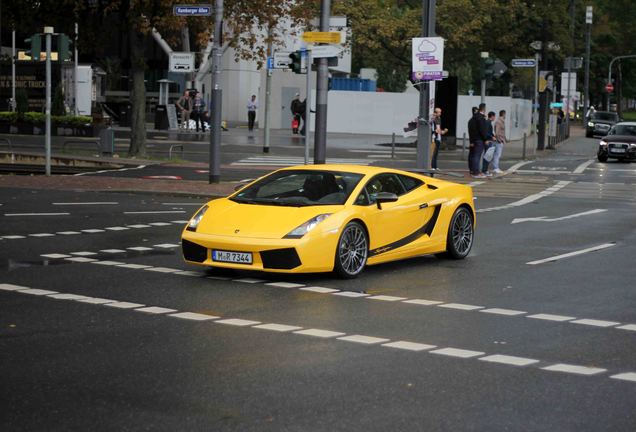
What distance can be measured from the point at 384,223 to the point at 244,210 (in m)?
1.65

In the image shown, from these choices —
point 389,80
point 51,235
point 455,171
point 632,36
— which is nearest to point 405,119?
point 455,171

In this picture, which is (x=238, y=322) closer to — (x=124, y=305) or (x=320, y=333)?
(x=320, y=333)

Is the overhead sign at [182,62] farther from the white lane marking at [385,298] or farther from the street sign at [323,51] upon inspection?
the white lane marking at [385,298]

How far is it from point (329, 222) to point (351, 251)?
52 cm

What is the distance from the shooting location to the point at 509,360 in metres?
8.82

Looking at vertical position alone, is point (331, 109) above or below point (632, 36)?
below

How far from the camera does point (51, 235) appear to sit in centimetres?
1669

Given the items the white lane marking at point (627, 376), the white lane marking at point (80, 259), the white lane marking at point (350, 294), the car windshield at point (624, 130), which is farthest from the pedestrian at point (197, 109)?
the white lane marking at point (627, 376)

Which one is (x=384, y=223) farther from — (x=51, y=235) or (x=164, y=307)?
(x=51, y=235)

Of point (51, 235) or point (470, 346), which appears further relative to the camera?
point (51, 235)

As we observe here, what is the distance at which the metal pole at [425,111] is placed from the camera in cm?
3003

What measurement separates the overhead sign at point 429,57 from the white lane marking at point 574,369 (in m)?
20.5

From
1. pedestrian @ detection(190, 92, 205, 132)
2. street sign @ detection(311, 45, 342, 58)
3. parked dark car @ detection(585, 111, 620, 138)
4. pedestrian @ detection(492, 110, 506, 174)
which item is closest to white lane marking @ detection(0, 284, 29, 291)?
street sign @ detection(311, 45, 342, 58)

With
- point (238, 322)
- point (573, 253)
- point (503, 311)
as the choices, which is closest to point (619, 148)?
point (573, 253)
